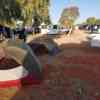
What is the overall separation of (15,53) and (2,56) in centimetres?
49

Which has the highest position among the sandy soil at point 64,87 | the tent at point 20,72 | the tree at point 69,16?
the tree at point 69,16

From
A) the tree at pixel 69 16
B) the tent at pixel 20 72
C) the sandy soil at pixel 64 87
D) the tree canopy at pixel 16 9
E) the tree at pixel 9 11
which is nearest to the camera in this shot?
the sandy soil at pixel 64 87

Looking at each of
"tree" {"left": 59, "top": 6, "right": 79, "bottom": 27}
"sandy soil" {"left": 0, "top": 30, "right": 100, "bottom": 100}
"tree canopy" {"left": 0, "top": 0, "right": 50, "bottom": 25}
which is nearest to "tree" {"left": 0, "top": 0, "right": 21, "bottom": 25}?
"tree canopy" {"left": 0, "top": 0, "right": 50, "bottom": 25}

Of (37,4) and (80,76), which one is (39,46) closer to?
(80,76)

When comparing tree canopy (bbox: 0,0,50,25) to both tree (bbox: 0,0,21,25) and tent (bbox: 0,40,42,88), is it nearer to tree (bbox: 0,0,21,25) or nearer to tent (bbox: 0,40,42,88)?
tree (bbox: 0,0,21,25)


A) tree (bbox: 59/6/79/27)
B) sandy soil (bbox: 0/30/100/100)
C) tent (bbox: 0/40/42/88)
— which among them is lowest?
sandy soil (bbox: 0/30/100/100)

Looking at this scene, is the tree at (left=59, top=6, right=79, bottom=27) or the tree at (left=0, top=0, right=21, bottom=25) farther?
the tree at (left=59, top=6, right=79, bottom=27)

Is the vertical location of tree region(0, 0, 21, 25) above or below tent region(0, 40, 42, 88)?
above

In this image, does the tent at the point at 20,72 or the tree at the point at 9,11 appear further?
the tree at the point at 9,11

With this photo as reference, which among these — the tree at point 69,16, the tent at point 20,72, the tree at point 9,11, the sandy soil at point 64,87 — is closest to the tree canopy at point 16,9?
the tree at point 9,11

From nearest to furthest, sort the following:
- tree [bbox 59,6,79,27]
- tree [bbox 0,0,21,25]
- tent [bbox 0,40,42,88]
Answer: tent [bbox 0,40,42,88] < tree [bbox 0,0,21,25] < tree [bbox 59,6,79,27]

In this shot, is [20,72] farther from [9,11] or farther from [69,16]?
[69,16]

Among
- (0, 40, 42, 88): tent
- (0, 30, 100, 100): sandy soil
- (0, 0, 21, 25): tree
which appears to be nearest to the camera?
(0, 30, 100, 100): sandy soil

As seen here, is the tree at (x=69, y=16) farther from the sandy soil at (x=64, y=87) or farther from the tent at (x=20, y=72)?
the tent at (x=20, y=72)
